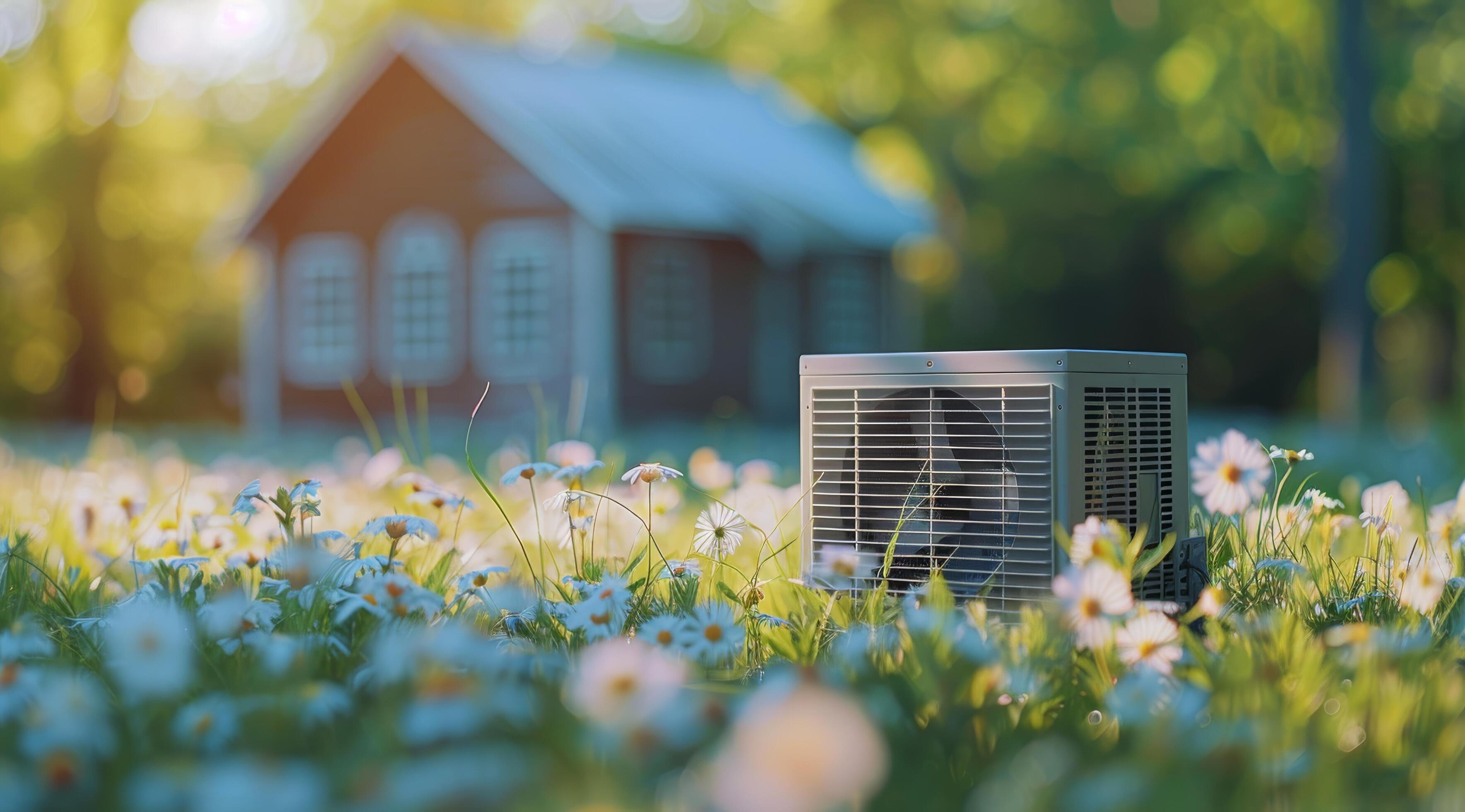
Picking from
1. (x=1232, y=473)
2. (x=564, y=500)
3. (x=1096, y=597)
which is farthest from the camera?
(x=564, y=500)

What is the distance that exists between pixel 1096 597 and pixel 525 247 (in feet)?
49.9

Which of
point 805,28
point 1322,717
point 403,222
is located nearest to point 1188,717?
point 1322,717

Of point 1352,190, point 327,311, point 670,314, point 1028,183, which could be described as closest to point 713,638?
point 1352,190

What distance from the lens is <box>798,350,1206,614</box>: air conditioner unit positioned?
9.16ft

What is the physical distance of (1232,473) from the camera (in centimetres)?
272

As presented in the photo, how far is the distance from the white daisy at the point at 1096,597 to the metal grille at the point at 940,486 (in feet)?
1.82

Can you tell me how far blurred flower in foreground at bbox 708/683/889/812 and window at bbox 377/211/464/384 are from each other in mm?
16239

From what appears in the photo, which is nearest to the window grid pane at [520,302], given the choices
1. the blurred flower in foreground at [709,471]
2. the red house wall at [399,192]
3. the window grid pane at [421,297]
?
the red house wall at [399,192]

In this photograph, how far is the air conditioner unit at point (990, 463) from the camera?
9.16 feet

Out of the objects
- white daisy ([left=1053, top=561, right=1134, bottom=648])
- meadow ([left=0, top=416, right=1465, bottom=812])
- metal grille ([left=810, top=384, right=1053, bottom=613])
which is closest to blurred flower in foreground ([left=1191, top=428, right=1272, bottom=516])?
meadow ([left=0, top=416, right=1465, bottom=812])

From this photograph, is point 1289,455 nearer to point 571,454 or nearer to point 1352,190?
point 571,454

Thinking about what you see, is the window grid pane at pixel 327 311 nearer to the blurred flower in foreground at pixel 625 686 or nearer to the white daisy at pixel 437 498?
the white daisy at pixel 437 498

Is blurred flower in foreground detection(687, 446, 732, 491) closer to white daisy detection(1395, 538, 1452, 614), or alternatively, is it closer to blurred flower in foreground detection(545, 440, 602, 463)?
blurred flower in foreground detection(545, 440, 602, 463)

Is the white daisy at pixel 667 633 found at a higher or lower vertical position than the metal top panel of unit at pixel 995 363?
lower
